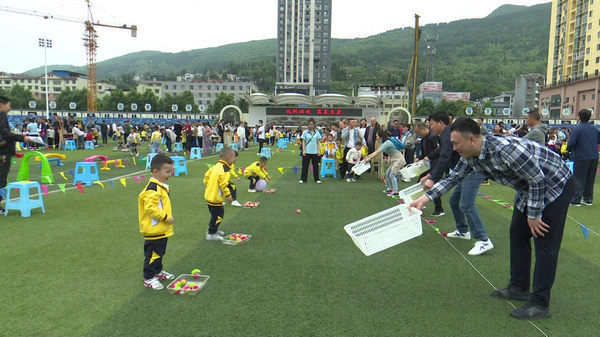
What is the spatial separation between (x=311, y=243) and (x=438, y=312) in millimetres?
2398

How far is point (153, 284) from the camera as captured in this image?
3.98m

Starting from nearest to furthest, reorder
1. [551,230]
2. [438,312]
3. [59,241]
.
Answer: [551,230] < [438,312] < [59,241]

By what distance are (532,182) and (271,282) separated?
8.82 feet

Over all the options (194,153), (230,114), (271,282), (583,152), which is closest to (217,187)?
(271,282)

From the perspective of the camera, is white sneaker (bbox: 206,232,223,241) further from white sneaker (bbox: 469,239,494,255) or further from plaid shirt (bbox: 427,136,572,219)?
plaid shirt (bbox: 427,136,572,219)

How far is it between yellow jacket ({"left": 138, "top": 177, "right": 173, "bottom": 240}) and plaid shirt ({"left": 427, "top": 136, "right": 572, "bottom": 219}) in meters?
3.07

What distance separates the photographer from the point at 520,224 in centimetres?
362

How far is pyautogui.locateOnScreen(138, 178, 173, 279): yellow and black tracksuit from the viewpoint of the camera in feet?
12.6

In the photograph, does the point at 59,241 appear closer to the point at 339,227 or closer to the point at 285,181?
the point at 339,227

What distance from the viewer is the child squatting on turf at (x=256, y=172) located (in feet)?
31.9

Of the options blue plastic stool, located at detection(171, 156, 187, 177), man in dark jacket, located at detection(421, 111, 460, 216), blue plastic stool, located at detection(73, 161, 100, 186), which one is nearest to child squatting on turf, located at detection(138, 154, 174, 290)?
man in dark jacket, located at detection(421, 111, 460, 216)

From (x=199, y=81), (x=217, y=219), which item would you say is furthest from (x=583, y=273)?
(x=199, y=81)

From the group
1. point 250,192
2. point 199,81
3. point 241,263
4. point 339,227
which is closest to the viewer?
point 241,263

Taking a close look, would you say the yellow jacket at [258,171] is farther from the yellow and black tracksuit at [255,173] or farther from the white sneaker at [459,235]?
the white sneaker at [459,235]
